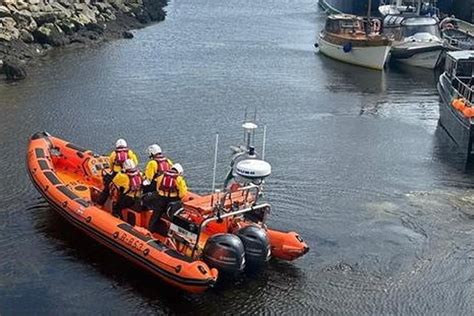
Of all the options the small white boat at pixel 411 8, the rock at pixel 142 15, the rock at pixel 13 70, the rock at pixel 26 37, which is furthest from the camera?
the rock at pixel 142 15

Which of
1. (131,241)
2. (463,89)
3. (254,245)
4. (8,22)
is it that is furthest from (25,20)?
(254,245)

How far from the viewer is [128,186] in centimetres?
1362

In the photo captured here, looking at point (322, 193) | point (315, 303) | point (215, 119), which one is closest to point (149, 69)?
point (215, 119)

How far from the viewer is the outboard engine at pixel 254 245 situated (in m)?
12.6

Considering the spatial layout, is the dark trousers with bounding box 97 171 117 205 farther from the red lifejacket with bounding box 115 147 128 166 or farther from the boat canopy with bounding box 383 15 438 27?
the boat canopy with bounding box 383 15 438 27

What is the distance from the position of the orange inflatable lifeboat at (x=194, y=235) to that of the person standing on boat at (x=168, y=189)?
18 cm

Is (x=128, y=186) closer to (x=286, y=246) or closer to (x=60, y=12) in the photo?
(x=286, y=246)

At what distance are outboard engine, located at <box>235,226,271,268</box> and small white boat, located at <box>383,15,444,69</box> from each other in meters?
25.2

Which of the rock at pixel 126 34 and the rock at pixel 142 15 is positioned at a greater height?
the rock at pixel 126 34

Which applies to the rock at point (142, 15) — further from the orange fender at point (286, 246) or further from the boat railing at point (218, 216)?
the boat railing at point (218, 216)

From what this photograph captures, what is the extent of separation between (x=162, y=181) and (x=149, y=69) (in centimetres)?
2147

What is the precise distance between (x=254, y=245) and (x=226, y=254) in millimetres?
600

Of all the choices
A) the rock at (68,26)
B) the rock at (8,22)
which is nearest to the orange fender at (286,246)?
the rock at (8,22)

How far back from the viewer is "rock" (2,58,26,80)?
28833mm
